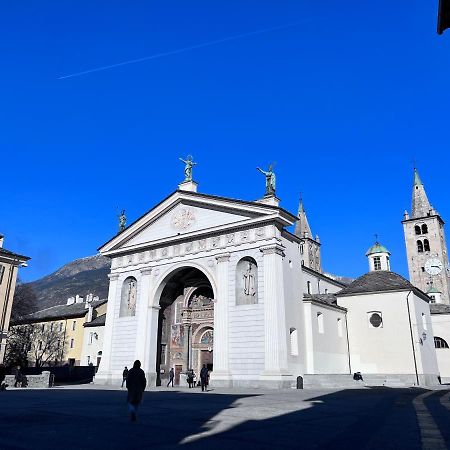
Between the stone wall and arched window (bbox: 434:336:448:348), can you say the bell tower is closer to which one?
arched window (bbox: 434:336:448:348)

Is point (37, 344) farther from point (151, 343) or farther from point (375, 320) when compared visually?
point (375, 320)

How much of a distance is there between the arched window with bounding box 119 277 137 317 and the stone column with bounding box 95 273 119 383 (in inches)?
30.0

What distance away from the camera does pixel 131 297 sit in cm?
3616

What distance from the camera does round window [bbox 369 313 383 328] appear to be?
37.0 metres

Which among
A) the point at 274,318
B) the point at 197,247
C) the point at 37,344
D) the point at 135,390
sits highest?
the point at 197,247

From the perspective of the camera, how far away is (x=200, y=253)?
32.3 meters

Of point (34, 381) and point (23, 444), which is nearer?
point (23, 444)

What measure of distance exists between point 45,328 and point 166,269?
107 feet

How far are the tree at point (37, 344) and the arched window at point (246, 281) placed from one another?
113 ft

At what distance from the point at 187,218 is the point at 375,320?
1861cm

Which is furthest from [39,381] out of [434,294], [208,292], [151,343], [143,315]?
[434,294]

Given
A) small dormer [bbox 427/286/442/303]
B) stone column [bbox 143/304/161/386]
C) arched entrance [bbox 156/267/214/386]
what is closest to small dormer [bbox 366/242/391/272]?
small dormer [bbox 427/286/442/303]

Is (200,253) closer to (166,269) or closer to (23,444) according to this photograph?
(166,269)

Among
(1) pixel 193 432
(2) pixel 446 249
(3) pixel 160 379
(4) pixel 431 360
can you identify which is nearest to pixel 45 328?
(3) pixel 160 379
